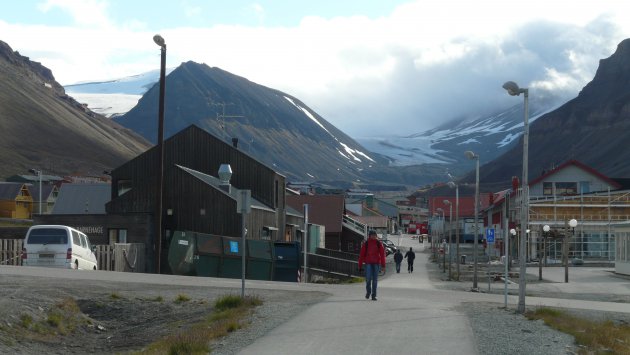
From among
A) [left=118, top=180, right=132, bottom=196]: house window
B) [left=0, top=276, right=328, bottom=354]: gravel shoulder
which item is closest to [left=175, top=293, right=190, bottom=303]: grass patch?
[left=0, top=276, right=328, bottom=354]: gravel shoulder

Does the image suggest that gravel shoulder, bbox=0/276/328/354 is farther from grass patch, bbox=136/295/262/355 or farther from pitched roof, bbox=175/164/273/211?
pitched roof, bbox=175/164/273/211

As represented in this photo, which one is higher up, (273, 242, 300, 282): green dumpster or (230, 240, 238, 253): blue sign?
(230, 240, 238, 253): blue sign

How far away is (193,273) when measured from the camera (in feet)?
137

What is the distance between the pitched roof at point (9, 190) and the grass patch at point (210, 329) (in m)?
109

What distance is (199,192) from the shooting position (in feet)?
175

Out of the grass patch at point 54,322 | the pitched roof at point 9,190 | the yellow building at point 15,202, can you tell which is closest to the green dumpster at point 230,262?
the grass patch at point 54,322

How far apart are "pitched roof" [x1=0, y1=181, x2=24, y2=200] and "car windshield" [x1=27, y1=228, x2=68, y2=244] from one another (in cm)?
Answer: 9423

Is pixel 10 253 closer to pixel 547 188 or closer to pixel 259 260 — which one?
pixel 259 260

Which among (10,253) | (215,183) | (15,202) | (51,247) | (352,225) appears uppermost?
(15,202)

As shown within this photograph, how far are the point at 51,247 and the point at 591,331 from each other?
21762 millimetres

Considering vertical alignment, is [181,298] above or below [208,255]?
below

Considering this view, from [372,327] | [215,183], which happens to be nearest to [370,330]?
[372,327]

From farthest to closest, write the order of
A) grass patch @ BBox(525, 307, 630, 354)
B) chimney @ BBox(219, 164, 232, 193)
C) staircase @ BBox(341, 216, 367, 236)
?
staircase @ BBox(341, 216, 367, 236)
chimney @ BBox(219, 164, 232, 193)
grass patch @ BBox(525, 307, 630, 354)

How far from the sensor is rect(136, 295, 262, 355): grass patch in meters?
16.1
